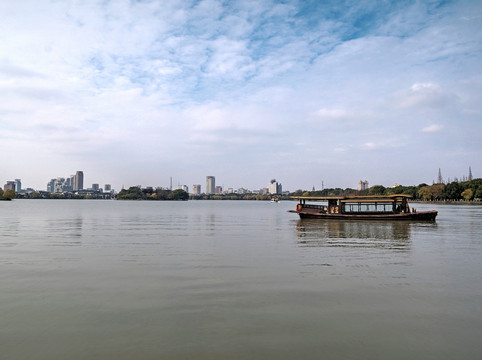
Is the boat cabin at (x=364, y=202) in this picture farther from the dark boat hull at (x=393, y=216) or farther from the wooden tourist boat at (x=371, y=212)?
the dark boat hull at (x=393, y=216)

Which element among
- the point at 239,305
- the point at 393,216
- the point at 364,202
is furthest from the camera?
the point at 364,202

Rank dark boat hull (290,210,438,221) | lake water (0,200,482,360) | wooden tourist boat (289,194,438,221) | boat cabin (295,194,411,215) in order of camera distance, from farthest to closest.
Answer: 1. boat cabin (295,194,411,215)
2. wooden tourist boat (289,194,438,221)
3. dark boat hull (290,210,438,221)
4. lake water (0,200,482,360)

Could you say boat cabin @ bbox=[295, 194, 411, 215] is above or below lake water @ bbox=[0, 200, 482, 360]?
above

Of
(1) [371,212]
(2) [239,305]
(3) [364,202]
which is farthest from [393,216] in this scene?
(2) [239,305]

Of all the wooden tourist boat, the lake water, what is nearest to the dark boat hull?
the wooden tourist boat

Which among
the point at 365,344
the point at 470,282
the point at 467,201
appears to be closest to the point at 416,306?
the point at 365,344

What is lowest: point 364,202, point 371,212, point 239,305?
point 239,305

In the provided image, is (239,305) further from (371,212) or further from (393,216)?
(371,212)

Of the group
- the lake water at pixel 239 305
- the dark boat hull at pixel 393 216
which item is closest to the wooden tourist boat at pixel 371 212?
the dark boat hull at pixel 393 216

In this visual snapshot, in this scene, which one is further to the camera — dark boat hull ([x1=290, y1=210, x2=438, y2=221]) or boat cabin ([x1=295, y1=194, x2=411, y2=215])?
boat cabin ([x1=295, y1=194, x2=411, y2=215])

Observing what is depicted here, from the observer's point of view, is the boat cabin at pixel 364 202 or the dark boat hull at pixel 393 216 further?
the boat cabin at pixel 364 202

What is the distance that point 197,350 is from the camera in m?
8.83

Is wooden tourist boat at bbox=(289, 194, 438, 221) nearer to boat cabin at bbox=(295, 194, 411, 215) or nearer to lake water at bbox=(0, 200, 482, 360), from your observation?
boat cabin at bbox=(295, 194, 411, 215)

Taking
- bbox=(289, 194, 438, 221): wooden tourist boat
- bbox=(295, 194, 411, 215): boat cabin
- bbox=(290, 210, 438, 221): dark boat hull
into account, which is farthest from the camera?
bbox=(295, 194, 411, 215): boat cabin
